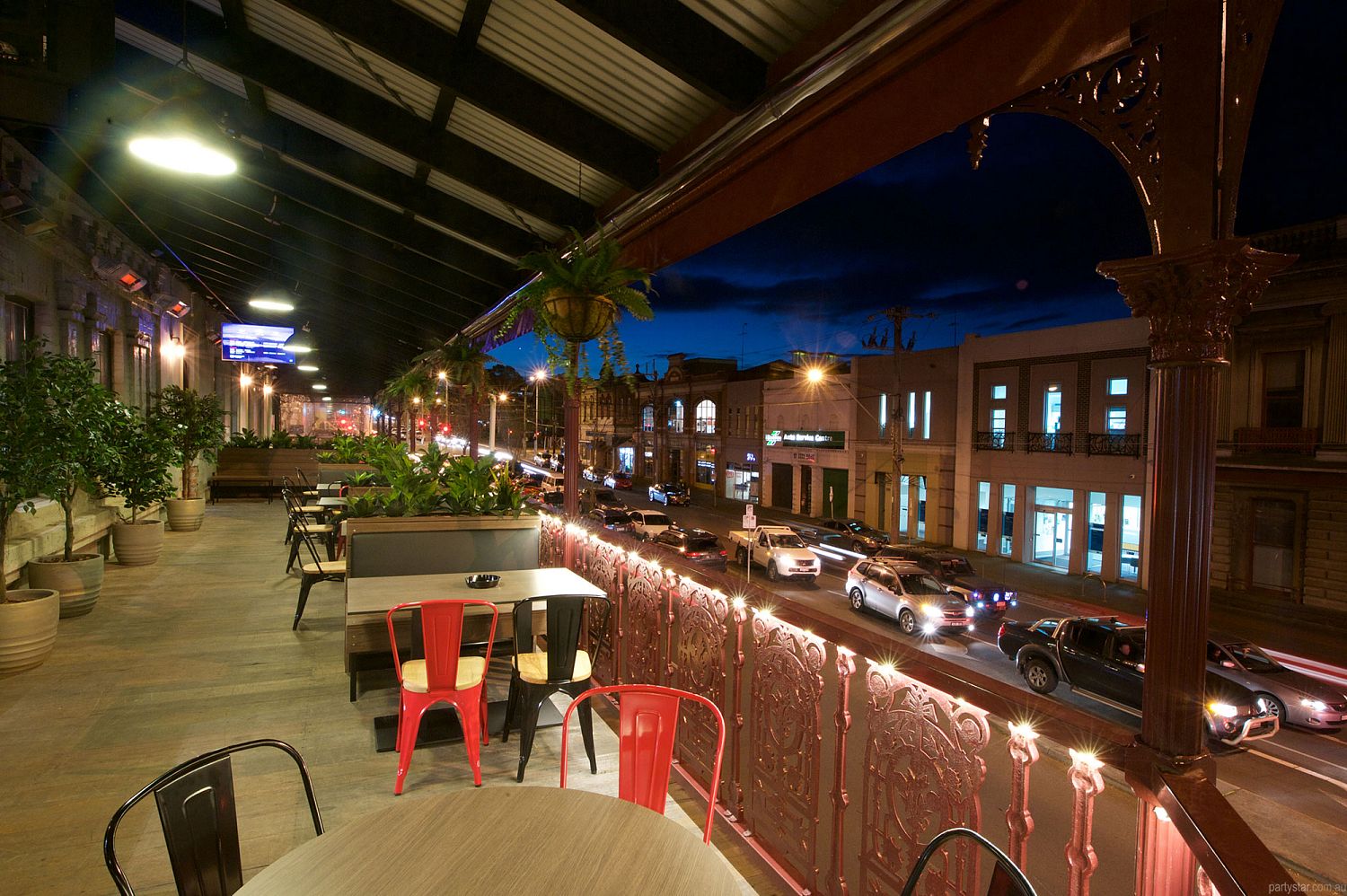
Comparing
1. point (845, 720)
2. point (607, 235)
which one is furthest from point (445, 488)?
point (845, 720)

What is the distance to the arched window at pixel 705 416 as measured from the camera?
35.3m

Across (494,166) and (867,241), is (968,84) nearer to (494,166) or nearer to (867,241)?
(494,166)

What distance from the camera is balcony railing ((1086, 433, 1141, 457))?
1597 cm

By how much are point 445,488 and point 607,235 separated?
2887mm

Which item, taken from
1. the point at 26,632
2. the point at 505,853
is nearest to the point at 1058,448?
the point at 505,853

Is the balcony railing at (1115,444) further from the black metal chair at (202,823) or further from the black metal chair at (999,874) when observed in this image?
the black metal chair at (202,823)

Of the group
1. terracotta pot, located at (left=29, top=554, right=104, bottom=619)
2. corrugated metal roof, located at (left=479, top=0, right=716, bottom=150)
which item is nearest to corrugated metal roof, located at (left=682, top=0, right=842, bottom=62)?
corrugated metal roof, located at (left=479, top=0, right=716, bottom=150)

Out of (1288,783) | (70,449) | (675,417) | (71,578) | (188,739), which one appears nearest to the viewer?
(188,739)

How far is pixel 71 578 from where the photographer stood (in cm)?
628

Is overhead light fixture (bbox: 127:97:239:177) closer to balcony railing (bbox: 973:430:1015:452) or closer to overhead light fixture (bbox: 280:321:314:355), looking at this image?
overhead light fixture (bbox: 280:321:314:355)

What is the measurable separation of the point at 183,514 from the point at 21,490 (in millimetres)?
7762

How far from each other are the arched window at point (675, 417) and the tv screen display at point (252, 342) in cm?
2546

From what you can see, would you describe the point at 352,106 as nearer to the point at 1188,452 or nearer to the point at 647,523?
the point at 1188,452

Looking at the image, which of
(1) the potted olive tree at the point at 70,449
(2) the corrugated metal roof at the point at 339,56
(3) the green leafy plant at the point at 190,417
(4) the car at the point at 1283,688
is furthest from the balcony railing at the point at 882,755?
(3) the green leafy plant at the point at 190,417
